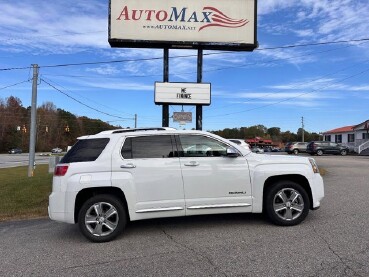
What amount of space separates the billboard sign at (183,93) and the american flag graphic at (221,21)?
244 cm

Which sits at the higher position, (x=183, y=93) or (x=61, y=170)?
(x=183, y=93)

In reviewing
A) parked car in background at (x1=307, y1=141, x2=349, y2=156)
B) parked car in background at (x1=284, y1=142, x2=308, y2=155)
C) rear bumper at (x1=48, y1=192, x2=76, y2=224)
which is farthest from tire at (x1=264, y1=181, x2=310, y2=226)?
parked car in background at (x1=284, y1=142, x2=308, y2=155)

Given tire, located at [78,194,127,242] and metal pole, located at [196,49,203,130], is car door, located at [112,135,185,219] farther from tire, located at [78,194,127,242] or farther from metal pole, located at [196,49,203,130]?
metal pole, located at [196,49,203,130]

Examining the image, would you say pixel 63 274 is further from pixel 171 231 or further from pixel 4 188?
pixel 4 188

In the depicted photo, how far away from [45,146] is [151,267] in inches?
4867

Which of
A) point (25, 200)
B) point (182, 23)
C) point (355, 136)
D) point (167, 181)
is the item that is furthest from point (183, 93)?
point (355, 136)

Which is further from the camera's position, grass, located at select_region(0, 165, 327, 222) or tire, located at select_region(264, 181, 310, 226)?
grass, located at select_region(0, 165, 327, 222)

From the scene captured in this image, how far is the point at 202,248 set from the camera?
5.57 m

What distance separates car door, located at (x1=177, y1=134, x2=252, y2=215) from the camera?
6.41 meters

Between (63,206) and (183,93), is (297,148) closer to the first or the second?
(183,93)

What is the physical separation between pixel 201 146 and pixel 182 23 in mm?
9851

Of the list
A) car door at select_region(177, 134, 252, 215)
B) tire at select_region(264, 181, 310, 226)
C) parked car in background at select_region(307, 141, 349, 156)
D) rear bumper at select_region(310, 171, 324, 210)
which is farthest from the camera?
parked car in background at select_region(307, 141, 349, 156)

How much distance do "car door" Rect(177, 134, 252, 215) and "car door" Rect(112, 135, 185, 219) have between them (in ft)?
0.54

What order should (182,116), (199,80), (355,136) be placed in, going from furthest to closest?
(355,136) < (182,116) < (199,80)
